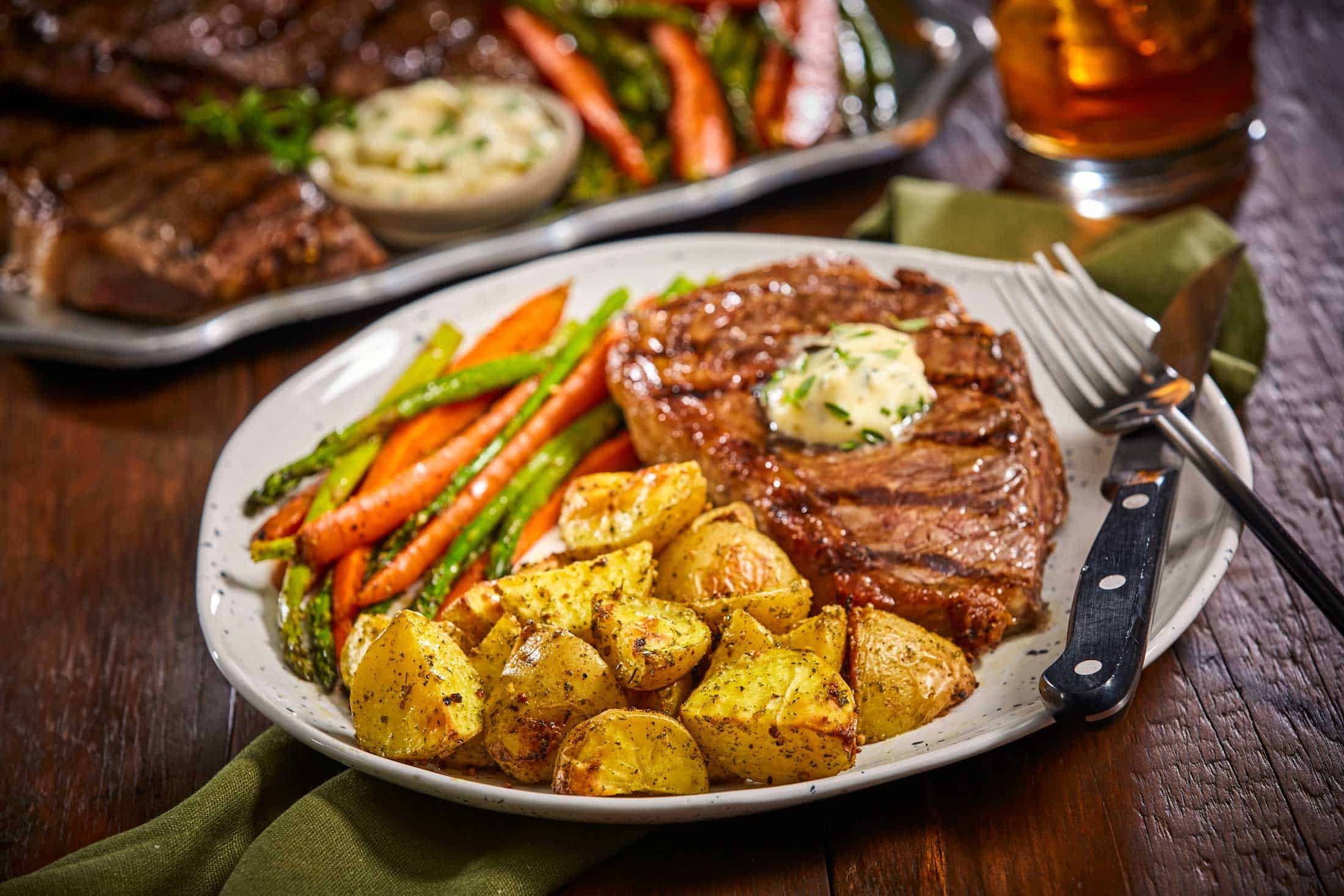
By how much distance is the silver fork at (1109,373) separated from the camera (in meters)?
2.54

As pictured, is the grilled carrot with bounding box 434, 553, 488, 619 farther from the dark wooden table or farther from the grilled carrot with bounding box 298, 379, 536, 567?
the dark wooden table

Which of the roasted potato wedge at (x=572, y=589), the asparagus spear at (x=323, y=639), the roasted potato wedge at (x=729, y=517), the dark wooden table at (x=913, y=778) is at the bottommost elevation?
the dark wooden table at (x=913, y=778)

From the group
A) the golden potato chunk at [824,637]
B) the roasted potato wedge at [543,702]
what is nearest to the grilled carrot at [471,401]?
the roasted potato wedge at [543,702]

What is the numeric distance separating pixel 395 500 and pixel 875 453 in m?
1.25

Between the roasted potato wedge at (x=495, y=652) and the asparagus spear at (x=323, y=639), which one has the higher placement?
the roasted potato wedge at (x=495, y=652)

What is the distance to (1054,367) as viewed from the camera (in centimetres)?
308

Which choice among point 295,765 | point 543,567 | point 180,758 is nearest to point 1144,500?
point 543,567

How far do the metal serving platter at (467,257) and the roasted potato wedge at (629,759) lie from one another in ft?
8.00

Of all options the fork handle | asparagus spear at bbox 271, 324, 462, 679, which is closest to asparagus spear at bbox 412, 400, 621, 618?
asparagus spear at bbox 271, 324, 462, 679

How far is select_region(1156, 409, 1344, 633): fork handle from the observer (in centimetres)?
224

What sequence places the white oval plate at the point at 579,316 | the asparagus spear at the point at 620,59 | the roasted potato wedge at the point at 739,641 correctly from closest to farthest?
the white oval plate at the point at 579,316 → the roasted potato wedge at the point at 739,641 → the asparagus spear at the point at 620,59

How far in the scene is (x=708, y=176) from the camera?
455 cm

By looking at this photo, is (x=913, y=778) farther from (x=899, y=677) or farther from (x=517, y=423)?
(x=517, y=423)

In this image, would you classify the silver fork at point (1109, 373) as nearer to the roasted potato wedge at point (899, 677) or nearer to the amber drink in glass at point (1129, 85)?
the roasted potato wedge at point (899, 677)
